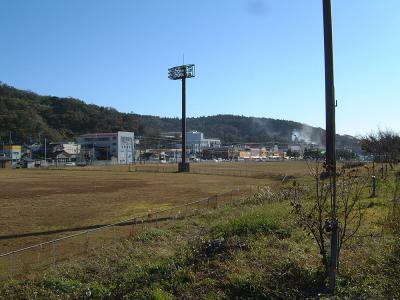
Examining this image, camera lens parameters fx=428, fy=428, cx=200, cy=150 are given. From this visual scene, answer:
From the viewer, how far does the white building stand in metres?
150

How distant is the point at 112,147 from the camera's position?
152000 mm

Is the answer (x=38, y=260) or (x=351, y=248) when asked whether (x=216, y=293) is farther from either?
(x=38, y=260)

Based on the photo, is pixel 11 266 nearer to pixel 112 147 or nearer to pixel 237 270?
pixel 237 270

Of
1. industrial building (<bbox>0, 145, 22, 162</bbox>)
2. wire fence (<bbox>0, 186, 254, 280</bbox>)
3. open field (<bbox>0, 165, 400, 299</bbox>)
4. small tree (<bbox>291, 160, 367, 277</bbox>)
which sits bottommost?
wire fence (<bbox>0, 186, 254, 280</bbox>)

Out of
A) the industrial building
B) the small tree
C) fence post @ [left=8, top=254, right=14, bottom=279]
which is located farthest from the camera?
the industrial building

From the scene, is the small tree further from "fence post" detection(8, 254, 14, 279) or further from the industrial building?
the industrial building

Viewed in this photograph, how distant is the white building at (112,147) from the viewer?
150 metres

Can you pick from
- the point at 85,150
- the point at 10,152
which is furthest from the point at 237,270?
the point at 85,150

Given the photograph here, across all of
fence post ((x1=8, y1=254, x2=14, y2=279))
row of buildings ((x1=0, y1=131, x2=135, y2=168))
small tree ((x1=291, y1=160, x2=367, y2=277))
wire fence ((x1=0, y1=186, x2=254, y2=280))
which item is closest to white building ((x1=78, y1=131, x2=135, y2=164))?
row of buildings ((x1=0, y1=131, x2=135, y2=168))

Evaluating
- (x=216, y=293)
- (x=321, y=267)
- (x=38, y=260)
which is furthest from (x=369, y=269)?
(x=38, y=260)

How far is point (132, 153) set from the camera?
15675 cm

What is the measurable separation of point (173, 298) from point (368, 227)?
20.5 feet

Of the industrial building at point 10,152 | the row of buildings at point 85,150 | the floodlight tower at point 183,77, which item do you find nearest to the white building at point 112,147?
the row of buildings at point 85,150

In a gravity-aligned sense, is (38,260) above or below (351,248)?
below
